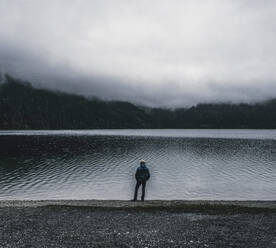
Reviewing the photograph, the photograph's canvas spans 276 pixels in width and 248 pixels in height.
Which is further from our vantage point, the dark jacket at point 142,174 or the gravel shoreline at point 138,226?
the dark jacket at point 142,174

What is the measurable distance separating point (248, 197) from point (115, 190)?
20.4 meters

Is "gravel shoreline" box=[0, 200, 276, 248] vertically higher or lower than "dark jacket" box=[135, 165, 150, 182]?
lower

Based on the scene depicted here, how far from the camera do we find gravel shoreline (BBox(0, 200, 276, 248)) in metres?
14.1

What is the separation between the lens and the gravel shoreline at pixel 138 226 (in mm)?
14148

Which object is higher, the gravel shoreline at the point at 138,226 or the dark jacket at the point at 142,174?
the dark jacket at the point at 142,174

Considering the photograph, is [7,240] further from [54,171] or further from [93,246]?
[54,171]

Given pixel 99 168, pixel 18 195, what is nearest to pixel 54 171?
pixel 99 168

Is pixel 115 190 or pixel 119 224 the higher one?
pixel 119 224

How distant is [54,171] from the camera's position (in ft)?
176

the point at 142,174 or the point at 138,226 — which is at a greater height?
the point at 142,174

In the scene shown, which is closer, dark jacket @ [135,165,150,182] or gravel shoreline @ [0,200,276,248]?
gravel shoreline @ [0,200,276,248]

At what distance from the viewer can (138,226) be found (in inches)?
672

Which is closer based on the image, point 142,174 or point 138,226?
point 138,226

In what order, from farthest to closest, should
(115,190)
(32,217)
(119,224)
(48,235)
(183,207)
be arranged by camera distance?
(115,190) < (183,207) < (32,217) < (119,224) < (48,235)
